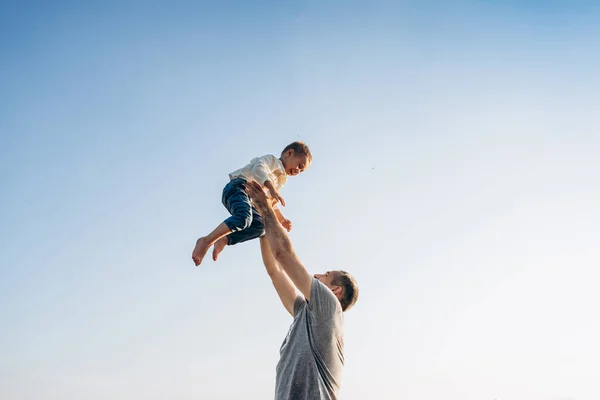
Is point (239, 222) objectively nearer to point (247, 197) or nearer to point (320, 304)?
point (247, 197)

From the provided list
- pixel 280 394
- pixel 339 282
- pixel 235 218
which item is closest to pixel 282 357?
pixel 280 394

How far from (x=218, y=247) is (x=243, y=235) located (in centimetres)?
38

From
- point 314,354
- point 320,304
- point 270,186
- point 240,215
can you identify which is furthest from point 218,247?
point 314,354

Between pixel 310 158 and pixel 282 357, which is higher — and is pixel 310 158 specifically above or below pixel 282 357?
above

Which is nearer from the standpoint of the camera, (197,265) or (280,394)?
(280,394)

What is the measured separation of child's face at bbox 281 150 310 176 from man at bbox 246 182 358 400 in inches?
54.6

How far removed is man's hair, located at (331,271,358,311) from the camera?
19.8 ft

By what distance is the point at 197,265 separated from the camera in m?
5.87

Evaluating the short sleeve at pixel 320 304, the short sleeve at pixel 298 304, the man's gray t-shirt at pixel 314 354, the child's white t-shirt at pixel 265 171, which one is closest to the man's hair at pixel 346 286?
the short sleeve at pixel 298 304

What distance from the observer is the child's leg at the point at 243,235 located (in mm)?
6387

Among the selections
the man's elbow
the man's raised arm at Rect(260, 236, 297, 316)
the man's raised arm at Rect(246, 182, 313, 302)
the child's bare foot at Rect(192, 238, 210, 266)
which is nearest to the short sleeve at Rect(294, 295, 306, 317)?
the man's raised arm at Rect(260, 236, 297, 316)

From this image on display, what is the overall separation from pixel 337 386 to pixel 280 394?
0.59 m

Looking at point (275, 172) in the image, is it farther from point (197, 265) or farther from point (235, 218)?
point (197, 265)

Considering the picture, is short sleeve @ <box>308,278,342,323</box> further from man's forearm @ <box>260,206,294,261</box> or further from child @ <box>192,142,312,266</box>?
child @ <box>192,142,312,266</box>
